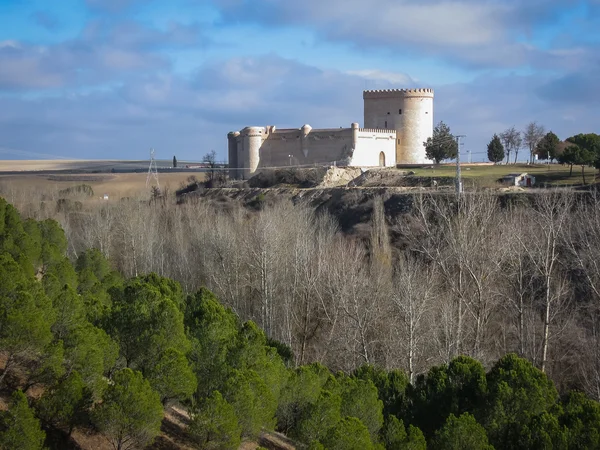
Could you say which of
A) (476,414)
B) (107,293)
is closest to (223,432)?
(476,414)

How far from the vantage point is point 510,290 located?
26.0m

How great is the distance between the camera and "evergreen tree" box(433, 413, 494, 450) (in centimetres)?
1363

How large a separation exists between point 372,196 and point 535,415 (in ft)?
92.2

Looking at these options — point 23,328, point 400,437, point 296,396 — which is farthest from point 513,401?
point 23,328

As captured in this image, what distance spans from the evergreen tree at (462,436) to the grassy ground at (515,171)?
25.5 metres

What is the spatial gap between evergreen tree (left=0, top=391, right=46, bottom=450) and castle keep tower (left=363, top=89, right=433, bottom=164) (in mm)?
46658

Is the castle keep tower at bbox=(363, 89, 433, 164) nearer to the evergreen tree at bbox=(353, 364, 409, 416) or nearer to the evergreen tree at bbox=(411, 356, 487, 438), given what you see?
the evergreen tree at bbox=(353, 364, 409, 416)

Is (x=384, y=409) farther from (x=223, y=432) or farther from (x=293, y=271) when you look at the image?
(x=293, y=271)

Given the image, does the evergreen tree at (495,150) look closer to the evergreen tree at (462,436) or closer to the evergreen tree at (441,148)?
the evergreen tree at (441,148)

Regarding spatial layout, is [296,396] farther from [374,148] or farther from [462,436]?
[374,148]

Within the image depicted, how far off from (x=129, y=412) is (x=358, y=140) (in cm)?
4121

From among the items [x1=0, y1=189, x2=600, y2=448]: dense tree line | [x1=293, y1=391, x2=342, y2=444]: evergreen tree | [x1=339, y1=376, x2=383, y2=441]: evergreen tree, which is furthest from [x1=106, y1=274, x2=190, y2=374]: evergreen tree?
[x1=339, y1=376, x2=383, y2=441]: evergreen tree

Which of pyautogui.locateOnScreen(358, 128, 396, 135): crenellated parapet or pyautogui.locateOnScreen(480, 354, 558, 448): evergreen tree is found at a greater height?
pyautogui.locateOnScreen(358, 128, 396, 135): crenellated parapet

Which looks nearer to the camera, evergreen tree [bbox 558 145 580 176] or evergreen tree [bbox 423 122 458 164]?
evergreen tree [bbox 558 145 580 176]
